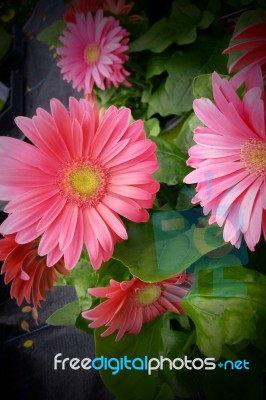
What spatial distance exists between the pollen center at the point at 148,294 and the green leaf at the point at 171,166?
102 mm

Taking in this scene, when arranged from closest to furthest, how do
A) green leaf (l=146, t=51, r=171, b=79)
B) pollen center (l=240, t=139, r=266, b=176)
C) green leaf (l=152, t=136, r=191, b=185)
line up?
1. pollen center (l=240, t=139, r=266, b=176)
2. green leaf (l=152, t=136, r=191, b=185)
3. green leaf (l=146, t=51, r=171, b=79)

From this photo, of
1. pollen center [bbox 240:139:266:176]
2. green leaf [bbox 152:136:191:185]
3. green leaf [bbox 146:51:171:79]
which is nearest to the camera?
pollen center [bbox 240:139:266:176]

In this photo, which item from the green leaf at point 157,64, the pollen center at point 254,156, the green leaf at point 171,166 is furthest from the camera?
the green leaf at point 157,64

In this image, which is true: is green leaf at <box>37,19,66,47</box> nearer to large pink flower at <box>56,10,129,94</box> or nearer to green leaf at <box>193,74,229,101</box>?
large pink flower at <box>56,10,129,94</box>

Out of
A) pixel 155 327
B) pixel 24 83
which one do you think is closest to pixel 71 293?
pixel 155 327

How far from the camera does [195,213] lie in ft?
1.10

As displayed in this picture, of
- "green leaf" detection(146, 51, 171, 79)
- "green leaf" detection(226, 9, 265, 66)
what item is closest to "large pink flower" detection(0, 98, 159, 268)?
"green leaf" detection(226, 9, 265, 66)

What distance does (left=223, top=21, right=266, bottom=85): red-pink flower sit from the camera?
12.5 inches

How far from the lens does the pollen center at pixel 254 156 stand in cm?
29

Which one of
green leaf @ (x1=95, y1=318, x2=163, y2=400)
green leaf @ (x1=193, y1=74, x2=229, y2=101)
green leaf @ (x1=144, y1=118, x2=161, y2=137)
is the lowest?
green leaf @ (x1=95, y1=318, x2=163, y2=400)

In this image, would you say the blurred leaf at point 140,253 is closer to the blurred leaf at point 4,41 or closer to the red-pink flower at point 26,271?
the red-pink flower at point 26,271

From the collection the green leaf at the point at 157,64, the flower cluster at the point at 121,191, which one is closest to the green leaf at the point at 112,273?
the flower cluster at the point at 121,191

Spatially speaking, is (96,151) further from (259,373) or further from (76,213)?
(259,373)

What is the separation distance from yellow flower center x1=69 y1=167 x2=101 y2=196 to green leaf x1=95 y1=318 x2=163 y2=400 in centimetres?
12
